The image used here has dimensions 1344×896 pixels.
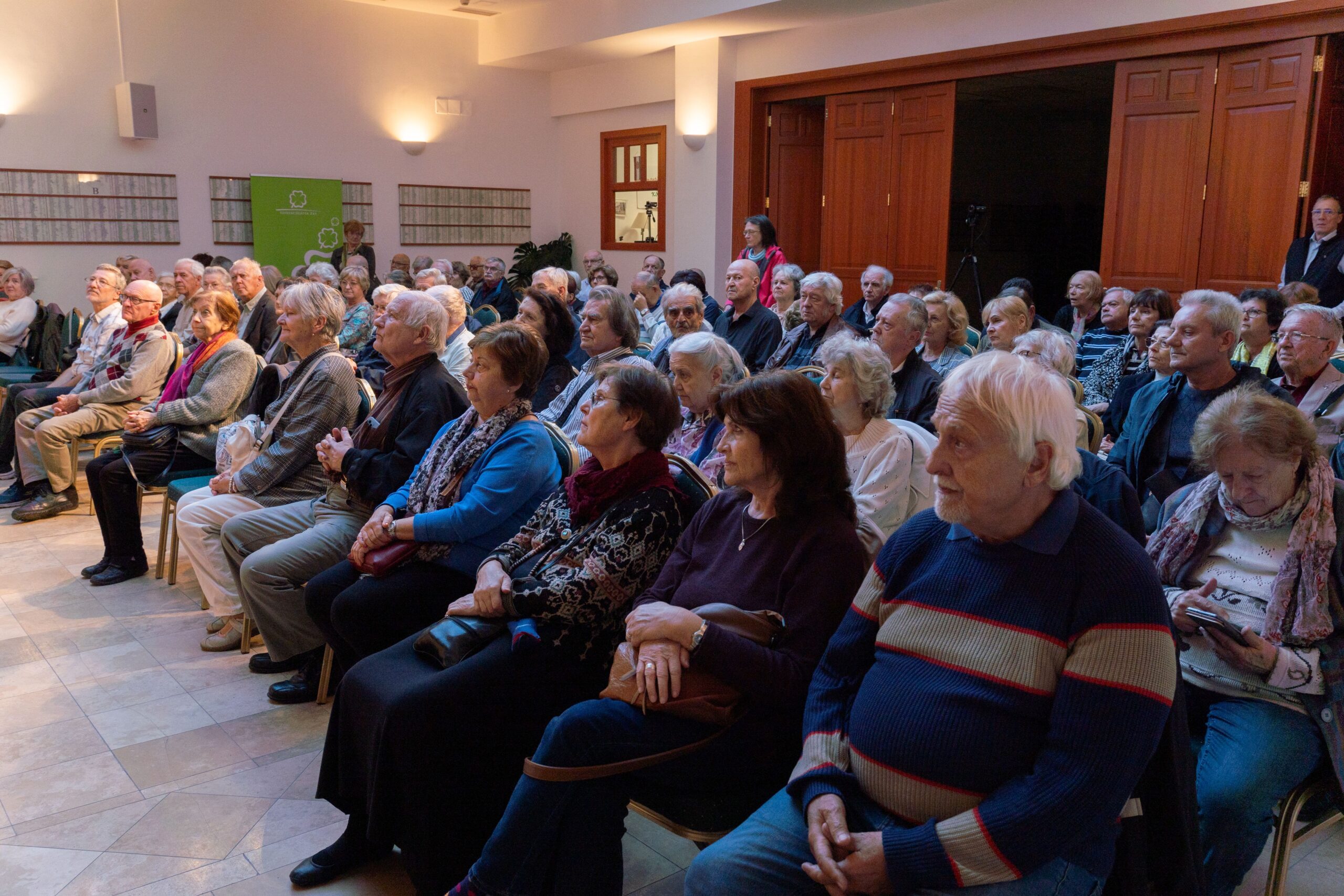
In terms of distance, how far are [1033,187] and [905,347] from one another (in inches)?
381

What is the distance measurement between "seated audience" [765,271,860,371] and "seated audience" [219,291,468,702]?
7.60 ft

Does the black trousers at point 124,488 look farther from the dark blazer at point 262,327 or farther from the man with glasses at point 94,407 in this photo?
the dark blazer at point 262,327

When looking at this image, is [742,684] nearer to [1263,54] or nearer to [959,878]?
[959,878]

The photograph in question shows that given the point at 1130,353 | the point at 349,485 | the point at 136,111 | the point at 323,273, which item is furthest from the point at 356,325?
the point at 136,111

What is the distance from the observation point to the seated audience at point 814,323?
520cm

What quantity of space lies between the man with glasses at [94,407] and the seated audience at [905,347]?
370cm

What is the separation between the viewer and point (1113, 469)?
7.31ft

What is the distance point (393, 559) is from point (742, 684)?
1347 millimetres

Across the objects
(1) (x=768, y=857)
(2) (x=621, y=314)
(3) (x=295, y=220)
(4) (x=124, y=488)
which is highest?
(3) (x=295, y=220)

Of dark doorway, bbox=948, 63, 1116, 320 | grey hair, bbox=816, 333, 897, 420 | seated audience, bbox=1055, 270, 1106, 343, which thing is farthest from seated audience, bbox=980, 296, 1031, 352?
dark doorway, bbox=948, 63, 1116, 320

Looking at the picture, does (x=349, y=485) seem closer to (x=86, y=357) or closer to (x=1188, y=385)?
(x=1188, y=385)

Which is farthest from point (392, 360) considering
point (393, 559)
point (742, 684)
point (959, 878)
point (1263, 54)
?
point (1263, 54)

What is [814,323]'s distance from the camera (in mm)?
5285

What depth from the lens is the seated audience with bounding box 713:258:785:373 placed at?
5.73m
